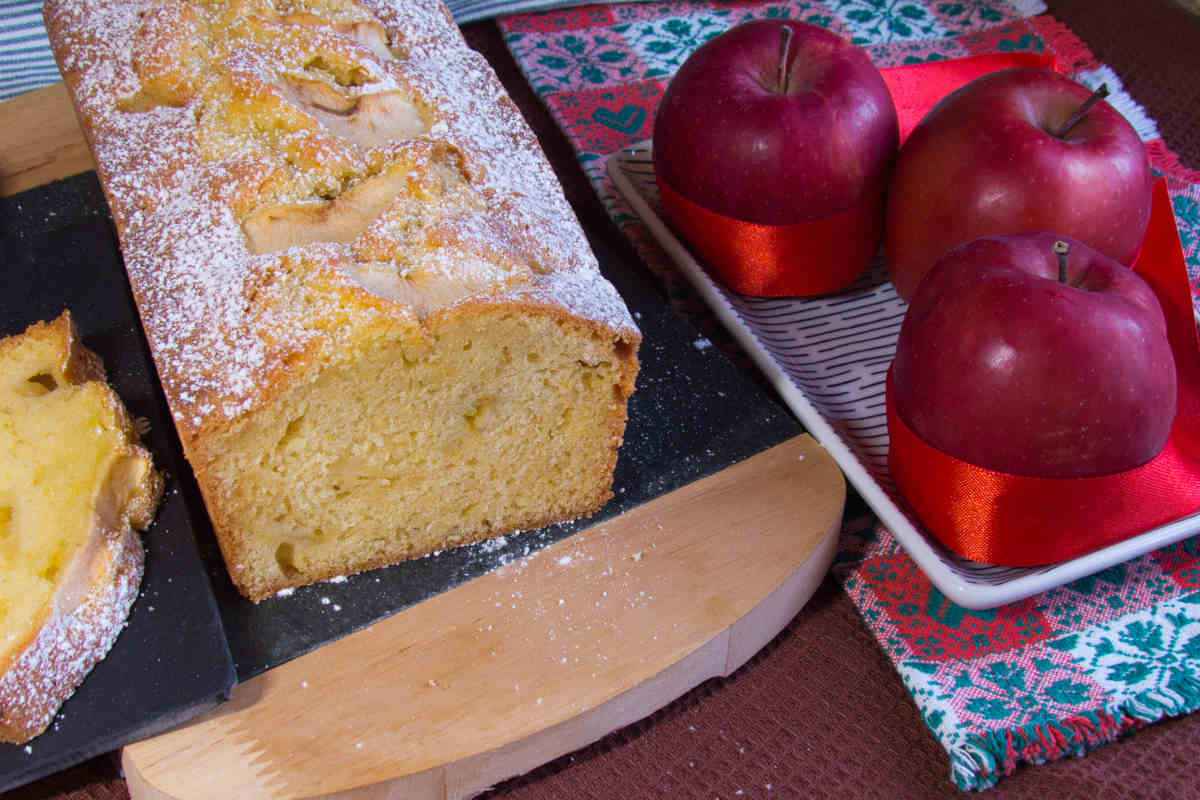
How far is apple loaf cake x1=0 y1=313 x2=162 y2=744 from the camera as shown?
1438 millimetres

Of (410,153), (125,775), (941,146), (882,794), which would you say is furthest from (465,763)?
(941,146)

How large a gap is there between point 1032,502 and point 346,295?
0.97 meters

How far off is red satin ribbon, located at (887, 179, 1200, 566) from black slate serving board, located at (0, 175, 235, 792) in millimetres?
994

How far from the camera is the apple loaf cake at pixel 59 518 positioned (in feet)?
4.72

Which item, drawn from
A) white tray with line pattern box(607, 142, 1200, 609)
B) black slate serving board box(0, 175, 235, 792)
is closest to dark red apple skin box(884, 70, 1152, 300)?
white tray with line pattern box(607, 142, 1200, 609)

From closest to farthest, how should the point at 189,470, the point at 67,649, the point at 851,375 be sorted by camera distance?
the point at 67,649 → the point at 189,470 → the point at 851,375

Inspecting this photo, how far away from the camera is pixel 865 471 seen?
1810 millimetres

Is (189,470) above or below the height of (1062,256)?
below

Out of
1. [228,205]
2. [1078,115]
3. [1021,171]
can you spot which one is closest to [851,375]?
[1021,171]

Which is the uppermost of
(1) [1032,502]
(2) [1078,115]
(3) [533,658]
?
(2) [1078,115]

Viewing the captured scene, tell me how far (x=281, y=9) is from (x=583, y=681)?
126 centimetres

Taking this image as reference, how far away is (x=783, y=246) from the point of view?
2.08m

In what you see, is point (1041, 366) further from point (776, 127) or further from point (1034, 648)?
point (776, 127)

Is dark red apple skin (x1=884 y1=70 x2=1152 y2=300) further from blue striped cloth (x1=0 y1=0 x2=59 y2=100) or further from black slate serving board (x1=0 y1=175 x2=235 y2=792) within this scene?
blue striped cloth (x1=0 y1=0 x2=59 y2=100)
